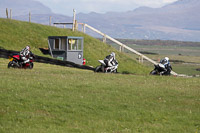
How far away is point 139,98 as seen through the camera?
47.6 ft

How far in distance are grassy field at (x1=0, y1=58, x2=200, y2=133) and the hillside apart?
36.5 m

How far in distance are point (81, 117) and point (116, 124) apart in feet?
3.66

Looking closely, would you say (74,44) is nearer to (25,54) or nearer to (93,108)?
(25,54)

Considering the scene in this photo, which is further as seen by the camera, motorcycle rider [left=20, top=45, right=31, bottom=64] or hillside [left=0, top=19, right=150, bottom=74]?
hillside [left=0, top=19, right=150, bottom=74]

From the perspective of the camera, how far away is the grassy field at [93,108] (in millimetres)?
10820

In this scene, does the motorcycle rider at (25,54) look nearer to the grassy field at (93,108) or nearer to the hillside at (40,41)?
the grassy field at (93,108)

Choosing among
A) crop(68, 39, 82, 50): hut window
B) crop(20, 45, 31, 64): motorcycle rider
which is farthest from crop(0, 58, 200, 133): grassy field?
crop(68, 39, 82, 50): hut window

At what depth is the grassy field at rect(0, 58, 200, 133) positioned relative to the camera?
10820 millimetres

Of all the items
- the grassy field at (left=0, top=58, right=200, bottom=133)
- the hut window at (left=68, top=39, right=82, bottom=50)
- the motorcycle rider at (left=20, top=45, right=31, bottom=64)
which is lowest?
the grassy field at (left=0, top=58, right=200, bottom=133)

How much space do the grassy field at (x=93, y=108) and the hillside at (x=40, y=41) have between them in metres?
36.5

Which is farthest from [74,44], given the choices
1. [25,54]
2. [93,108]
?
[93,108]

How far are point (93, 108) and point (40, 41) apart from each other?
157 feet

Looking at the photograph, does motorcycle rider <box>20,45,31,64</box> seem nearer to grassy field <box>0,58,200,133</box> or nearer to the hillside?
grassy field <box>0,58,200,133</box>

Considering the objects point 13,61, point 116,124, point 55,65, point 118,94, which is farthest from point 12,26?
point 116,124
